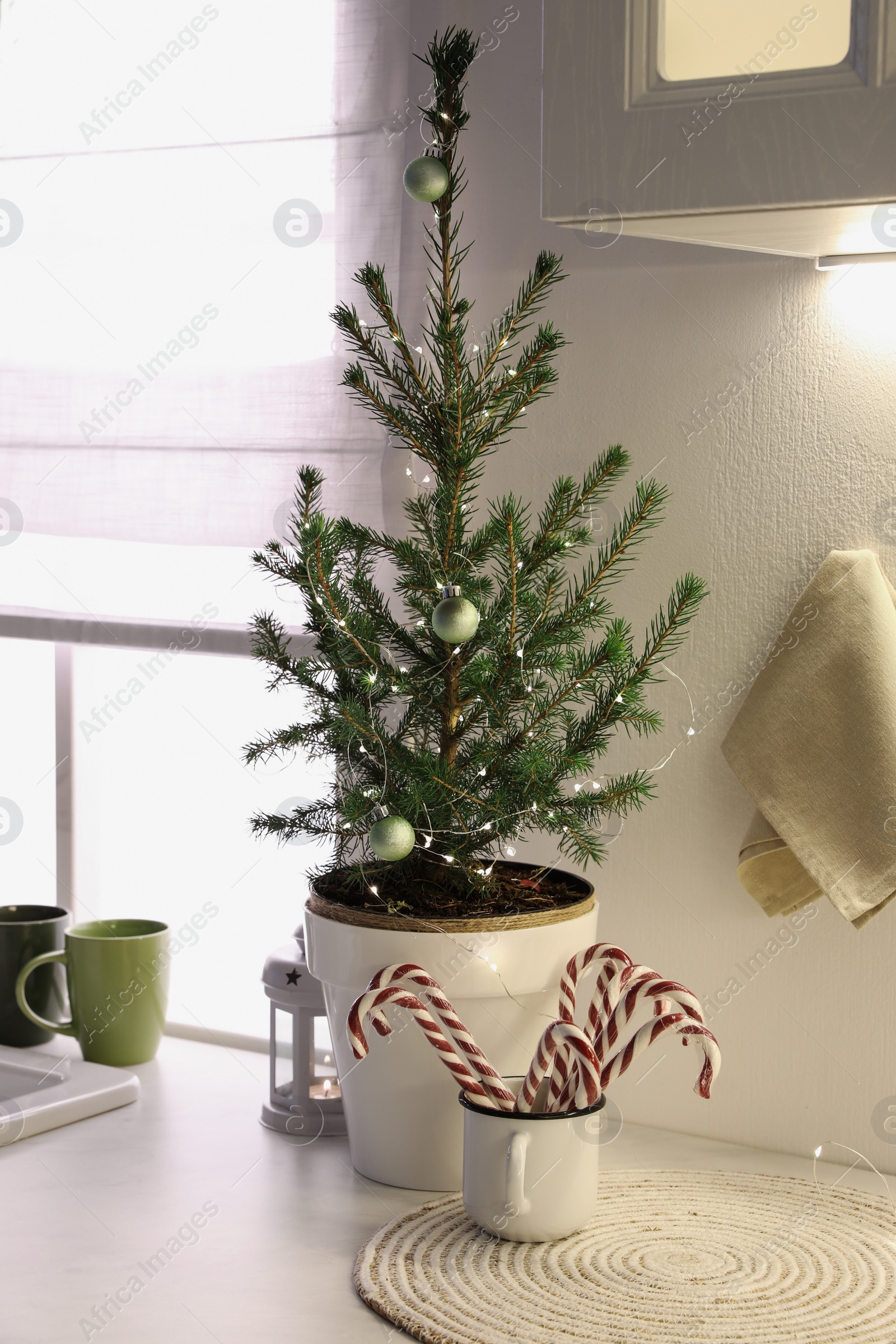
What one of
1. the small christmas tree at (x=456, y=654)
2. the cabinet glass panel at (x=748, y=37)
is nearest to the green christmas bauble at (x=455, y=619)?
the small christmas tree at (x=456, y=654)

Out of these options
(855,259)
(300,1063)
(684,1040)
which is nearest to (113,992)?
(300,1063)

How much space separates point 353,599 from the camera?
1.00 meters

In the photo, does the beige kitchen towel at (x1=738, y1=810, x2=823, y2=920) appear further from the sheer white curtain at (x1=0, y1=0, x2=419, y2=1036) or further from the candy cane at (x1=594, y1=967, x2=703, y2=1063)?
the sheer white curtain at (x1=0, y1=0, x2=419, y2=1036)

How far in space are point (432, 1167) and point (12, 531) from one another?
0.83 m

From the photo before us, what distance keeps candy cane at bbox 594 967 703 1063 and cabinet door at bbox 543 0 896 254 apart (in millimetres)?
487

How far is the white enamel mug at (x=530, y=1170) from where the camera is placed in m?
0.84

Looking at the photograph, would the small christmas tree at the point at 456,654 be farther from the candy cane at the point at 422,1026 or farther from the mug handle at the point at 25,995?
the mug handle at the point at 25,995

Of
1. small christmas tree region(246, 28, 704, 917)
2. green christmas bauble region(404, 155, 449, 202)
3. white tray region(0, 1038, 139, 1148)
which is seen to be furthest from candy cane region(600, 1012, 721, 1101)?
green christmas bauble region(404, 155, 449, 202)

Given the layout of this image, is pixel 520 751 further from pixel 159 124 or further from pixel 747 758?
pixel 159 124

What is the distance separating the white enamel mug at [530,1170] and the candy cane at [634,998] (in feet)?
0.16

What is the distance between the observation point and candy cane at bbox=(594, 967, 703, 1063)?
88 centimetres

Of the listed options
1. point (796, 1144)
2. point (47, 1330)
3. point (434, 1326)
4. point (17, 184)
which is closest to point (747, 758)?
point (796, 1144)

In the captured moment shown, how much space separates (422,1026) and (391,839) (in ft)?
0.42

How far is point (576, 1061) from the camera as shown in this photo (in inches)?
→ 34.3
